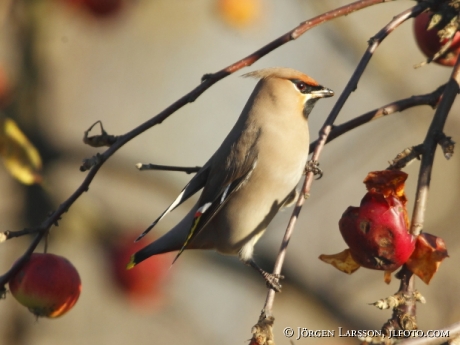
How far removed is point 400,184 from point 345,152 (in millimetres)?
3170

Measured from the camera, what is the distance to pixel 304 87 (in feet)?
8.24

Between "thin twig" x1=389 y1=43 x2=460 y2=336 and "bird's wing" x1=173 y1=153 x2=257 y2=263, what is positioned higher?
"bird's wing" x1=173 y1=153 x2=257 y2=263

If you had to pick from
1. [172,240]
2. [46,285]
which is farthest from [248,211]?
[46,285]

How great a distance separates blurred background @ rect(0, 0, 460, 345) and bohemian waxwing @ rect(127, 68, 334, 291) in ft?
3.54

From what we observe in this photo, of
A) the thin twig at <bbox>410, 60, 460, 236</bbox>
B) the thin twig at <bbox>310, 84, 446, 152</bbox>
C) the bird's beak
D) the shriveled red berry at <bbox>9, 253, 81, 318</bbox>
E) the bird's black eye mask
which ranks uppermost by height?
the bird's black eye mask

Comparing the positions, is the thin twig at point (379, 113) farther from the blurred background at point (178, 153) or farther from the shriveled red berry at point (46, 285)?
the blurred background at point (178, 153)

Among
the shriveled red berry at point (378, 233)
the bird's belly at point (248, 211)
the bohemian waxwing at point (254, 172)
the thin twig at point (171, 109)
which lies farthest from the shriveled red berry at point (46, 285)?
the shriveled red berry at point (378, 233)

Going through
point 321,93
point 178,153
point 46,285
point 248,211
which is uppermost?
point 178,153

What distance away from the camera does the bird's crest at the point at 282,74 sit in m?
2.52

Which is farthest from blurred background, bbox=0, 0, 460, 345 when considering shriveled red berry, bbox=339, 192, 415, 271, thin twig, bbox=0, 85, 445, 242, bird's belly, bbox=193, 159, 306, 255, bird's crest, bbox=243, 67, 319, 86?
shriveled red berry, bbox=339, 192, 415, 271

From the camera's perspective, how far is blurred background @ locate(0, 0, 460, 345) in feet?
15.2

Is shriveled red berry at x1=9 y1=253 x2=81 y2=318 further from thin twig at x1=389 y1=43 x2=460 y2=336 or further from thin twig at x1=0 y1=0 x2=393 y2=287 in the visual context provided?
thin twig at x1=389 y1=43 x2=460 y2=336

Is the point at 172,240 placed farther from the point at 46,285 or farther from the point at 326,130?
the point at 326,130

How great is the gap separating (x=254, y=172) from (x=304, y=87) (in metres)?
0.36
